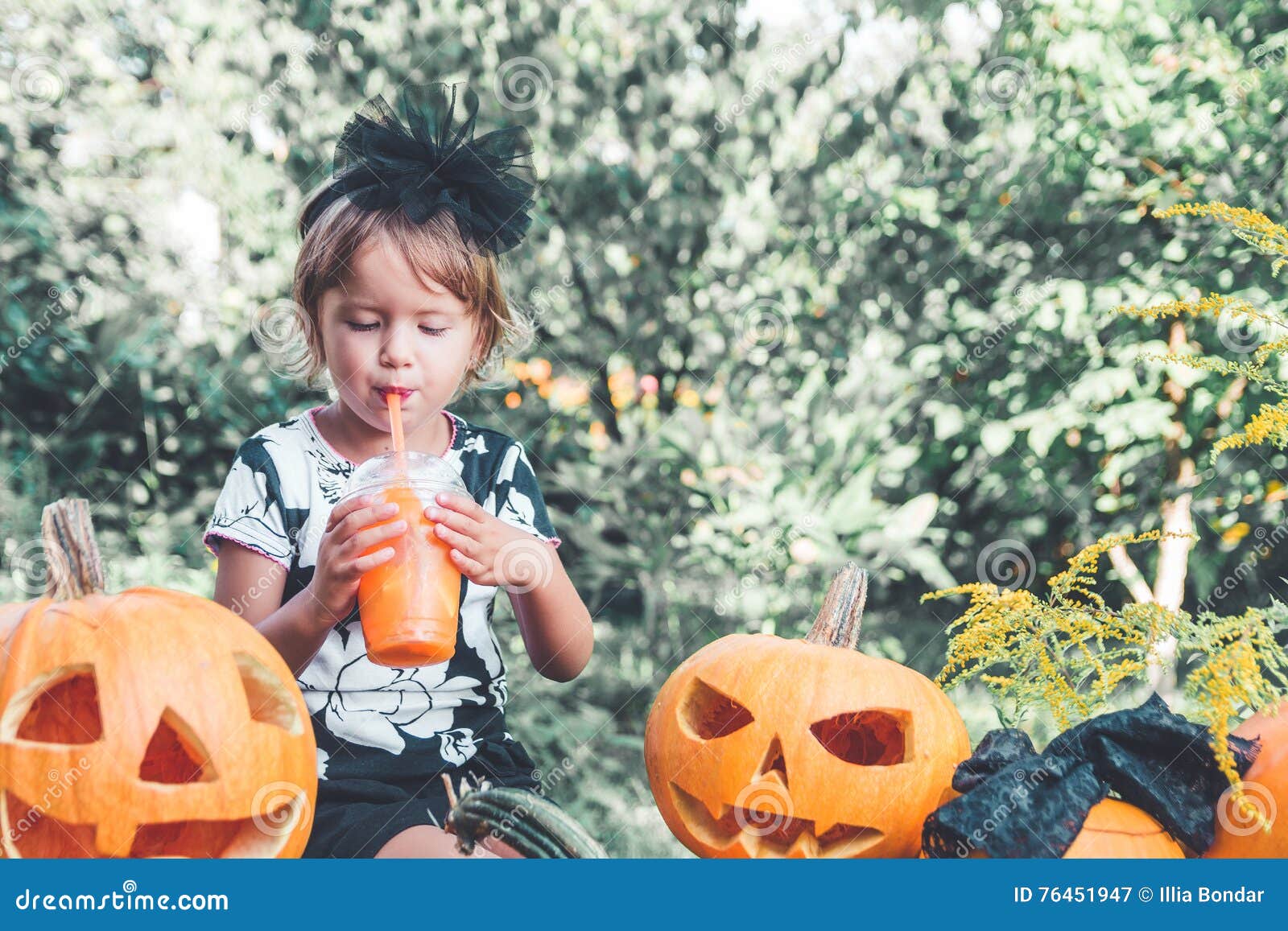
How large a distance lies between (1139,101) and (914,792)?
2.42 meters

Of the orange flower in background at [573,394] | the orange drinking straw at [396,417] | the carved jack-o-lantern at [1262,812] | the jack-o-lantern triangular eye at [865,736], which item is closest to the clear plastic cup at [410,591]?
the orange drinking straw at [396,417]

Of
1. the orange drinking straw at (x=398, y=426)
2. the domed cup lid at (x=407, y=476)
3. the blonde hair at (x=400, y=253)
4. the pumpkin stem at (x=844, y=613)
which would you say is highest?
the blonde hair at (x=400, y=253)

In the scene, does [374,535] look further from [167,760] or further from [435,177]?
[435,177]

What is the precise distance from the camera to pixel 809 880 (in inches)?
43.4

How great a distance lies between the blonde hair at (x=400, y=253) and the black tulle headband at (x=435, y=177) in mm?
18

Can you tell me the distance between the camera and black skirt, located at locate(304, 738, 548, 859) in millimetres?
1505

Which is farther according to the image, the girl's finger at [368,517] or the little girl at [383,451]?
the little girl at [383,451]

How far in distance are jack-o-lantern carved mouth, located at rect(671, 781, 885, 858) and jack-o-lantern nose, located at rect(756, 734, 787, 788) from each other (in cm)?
3

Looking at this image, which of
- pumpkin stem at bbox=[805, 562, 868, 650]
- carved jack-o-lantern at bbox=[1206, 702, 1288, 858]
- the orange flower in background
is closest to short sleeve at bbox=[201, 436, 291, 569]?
pumpkin stem at bbox=[805, 562, 868, 650]

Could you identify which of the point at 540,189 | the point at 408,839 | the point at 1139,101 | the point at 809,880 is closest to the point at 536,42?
the point at 540,189

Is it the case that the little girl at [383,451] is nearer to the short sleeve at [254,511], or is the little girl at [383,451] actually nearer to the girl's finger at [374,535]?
the short sleeve at [254,511]

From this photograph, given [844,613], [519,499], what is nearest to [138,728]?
[844,613]

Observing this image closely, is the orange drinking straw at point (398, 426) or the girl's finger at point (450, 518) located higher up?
the orange drinking straw at point (398, 426)

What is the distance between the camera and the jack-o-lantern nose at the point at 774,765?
1.31 metres
